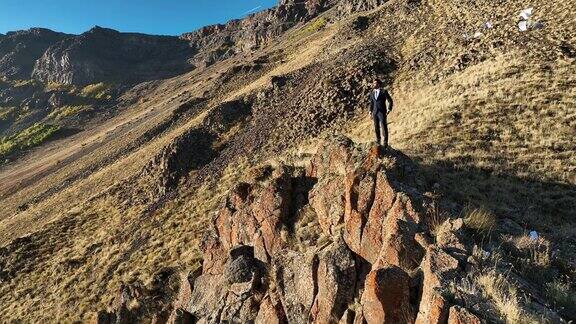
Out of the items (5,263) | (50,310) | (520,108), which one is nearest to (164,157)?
(5,263)

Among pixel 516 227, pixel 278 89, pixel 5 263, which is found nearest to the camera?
pixel 516 227

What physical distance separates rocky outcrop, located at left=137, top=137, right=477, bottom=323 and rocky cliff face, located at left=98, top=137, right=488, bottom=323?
23mm

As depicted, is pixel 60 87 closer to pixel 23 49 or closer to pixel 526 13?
pixel 23 49

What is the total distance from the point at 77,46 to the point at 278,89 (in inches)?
4928

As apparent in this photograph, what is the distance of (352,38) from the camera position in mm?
53531

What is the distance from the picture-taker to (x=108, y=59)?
153000 millimetres

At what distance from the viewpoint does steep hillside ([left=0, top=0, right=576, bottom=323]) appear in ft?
29.9

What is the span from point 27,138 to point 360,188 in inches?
4270

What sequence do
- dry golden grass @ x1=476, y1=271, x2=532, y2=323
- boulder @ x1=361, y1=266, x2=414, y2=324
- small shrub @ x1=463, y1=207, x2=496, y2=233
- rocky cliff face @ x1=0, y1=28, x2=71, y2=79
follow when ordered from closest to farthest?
1. dry golden grass @ x1=476, y1=271, x2=532, y2=323
2. boulder @ x1=361, y1=266, x2=414, y2=324
3. small shrub @ x1=463, y1=207, x2=496, y2=233
4. rocky cliff face @ x1=0, y1=28, x2=71, y2=79

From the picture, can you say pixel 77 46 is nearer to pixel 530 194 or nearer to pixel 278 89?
pixel 278 89

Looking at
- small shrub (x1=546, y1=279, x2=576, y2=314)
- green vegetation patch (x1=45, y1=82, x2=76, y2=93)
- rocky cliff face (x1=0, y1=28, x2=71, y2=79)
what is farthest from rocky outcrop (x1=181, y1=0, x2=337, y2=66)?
small shrub (x1=546, y1=279, x2=576, y2=314)

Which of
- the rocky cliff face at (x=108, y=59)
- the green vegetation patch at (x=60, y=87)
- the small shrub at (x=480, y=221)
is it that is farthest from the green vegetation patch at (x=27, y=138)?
the small shrub at (x=480, y=221)

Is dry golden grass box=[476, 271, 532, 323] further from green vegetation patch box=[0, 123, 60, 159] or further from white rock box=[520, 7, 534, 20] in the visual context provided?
green vegetation patch box=[0, 123, 60, 159]

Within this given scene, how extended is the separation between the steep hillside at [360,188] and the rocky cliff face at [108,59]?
87537 mm
